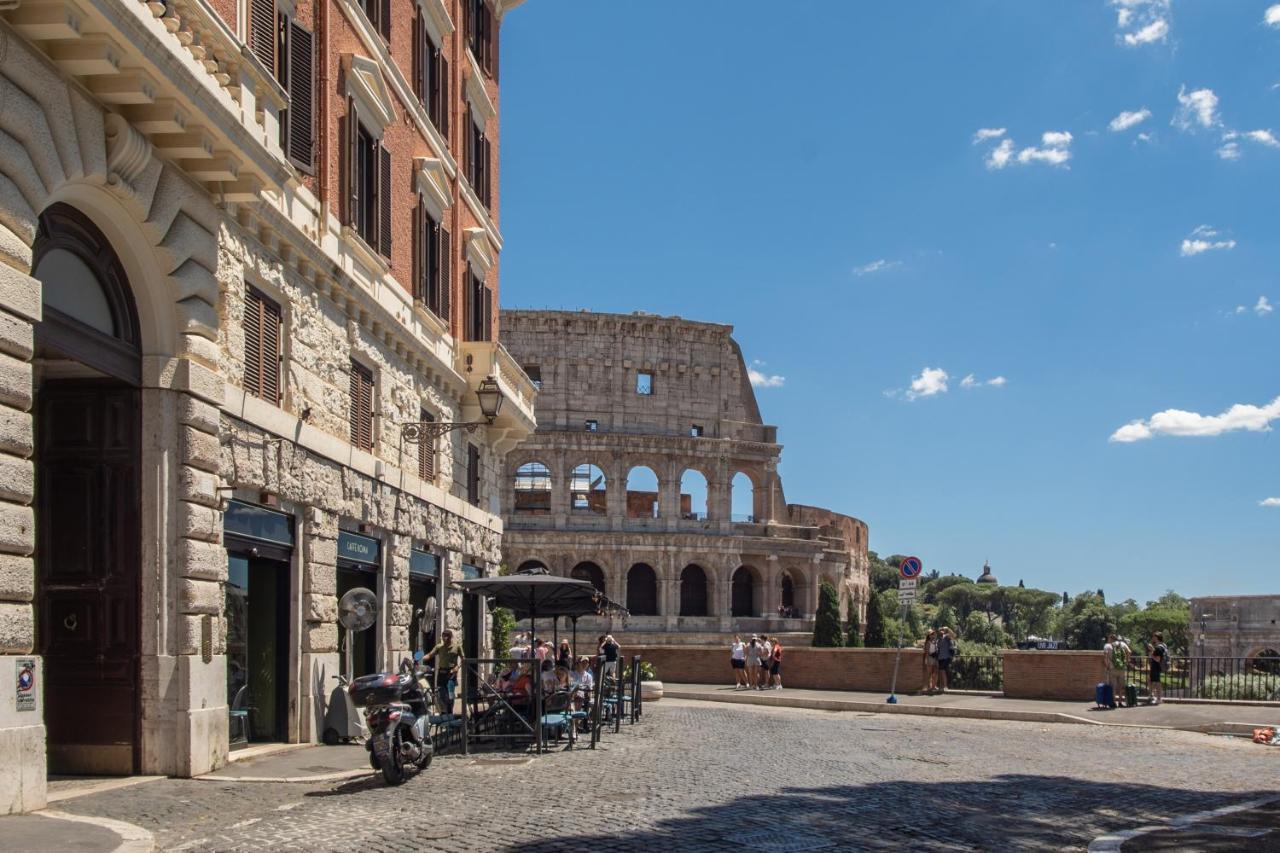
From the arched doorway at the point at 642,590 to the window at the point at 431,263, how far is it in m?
52.7

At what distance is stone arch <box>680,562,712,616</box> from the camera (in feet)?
258

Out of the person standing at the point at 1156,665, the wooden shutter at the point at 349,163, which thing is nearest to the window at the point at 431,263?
the wooden shutter at the point at 349,163

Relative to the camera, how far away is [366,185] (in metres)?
20.4

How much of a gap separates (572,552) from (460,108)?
164ft

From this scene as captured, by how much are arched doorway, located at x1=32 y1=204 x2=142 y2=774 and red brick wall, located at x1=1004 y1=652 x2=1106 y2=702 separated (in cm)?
2160

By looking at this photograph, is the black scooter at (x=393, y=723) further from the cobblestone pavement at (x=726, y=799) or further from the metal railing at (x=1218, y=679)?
the metal railing at (x=1218, y=679)

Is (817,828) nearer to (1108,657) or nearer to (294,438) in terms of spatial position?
(294,438)

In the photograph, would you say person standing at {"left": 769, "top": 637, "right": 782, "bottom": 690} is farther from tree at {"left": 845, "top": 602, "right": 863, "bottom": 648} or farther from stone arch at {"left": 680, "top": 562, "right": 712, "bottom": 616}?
stone arch at {"left": 680, "top": 562, "right": 712, "bottom": 616}

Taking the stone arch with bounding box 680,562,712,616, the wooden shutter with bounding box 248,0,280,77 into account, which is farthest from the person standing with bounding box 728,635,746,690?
the stone arch with bounding box 680,562,712,616

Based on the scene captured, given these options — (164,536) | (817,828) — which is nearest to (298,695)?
(164,536)

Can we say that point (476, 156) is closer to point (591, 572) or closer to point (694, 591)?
point (591, 572)

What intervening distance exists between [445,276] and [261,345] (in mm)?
9549

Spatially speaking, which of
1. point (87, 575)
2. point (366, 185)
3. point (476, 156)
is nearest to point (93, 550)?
point (87, 575)

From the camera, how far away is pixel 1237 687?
30953 mm
